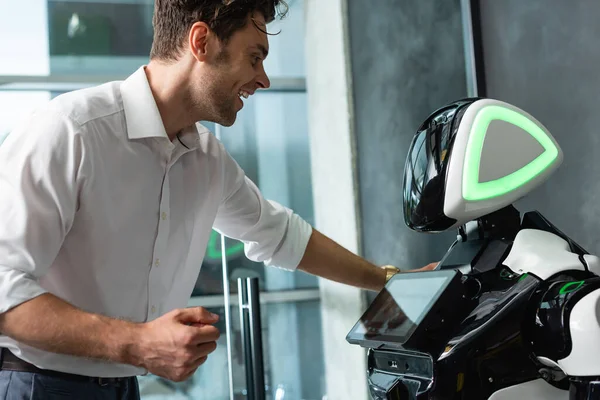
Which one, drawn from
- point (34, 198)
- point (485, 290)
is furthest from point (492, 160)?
point (34, 198)

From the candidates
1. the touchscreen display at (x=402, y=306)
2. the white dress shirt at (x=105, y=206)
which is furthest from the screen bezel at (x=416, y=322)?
the white dress shirt at (x=105, y=206)

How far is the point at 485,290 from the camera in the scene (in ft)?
3.63

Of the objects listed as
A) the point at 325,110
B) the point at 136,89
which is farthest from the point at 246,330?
the point at 136,89

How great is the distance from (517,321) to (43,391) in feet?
2.71

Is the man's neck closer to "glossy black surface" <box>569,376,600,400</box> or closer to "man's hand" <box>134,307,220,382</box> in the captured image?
"man's hand" <box>134,307,220,382</box>

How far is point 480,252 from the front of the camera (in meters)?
1.20

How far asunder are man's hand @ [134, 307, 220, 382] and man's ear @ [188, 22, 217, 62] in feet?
2.05

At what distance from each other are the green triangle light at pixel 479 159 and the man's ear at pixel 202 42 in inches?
24.3

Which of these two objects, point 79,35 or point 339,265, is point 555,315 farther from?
point 79,35

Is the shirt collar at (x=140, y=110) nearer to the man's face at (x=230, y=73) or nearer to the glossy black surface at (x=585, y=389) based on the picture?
the man's face at (x=230, y=73)

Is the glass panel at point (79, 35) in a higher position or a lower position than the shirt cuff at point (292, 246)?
higher

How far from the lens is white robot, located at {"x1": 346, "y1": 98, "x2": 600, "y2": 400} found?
1013 mm

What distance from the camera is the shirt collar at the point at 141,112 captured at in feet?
4.71

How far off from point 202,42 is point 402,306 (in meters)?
0.73
